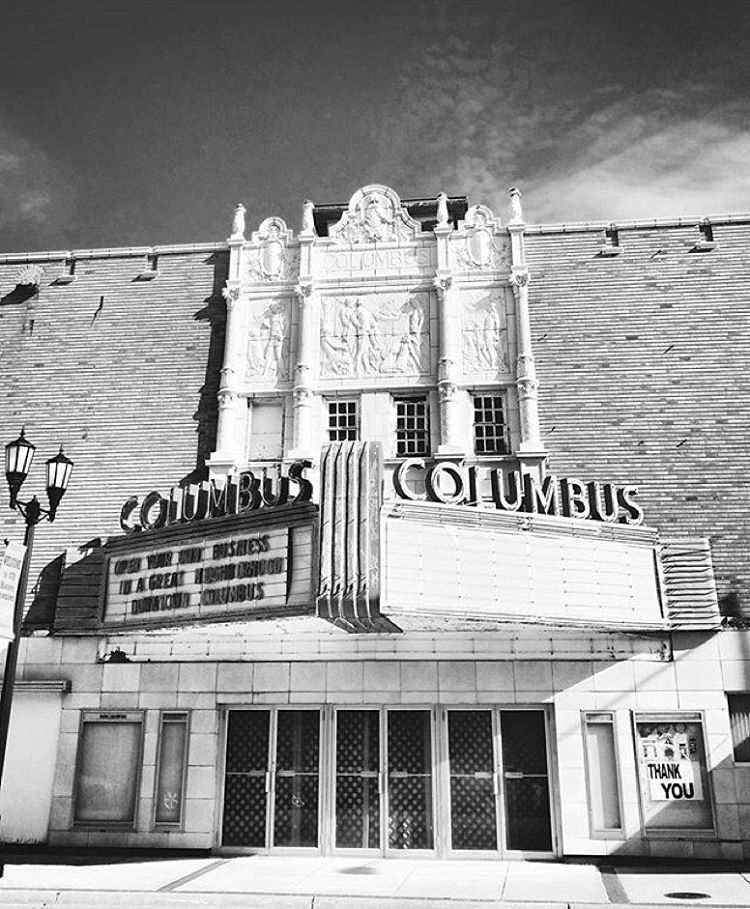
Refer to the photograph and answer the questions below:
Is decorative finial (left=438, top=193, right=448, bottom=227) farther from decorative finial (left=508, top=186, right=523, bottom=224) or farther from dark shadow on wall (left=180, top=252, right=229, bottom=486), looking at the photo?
dark shadow on wall (left=180, top=252, right=229, bottom=486)

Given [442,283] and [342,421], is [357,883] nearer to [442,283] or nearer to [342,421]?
[342,421]

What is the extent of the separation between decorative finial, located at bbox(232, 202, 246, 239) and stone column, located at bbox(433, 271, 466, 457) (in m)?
5.12

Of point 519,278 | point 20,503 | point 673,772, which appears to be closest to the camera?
point 20,503

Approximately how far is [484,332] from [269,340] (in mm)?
5010

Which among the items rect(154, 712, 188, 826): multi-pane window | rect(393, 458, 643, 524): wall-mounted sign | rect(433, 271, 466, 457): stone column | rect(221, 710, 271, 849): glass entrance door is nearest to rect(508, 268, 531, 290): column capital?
rect(433, 271, 466, 457): stone column

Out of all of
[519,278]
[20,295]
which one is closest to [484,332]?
[519,278]

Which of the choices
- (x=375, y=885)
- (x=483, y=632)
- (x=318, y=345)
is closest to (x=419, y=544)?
(x=483, y=632)

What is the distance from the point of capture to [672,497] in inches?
686

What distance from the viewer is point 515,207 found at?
20031 mm

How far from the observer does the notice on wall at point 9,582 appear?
12.5m

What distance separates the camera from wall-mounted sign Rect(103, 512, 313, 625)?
1297 cm

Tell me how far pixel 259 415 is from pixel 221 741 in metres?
7.11

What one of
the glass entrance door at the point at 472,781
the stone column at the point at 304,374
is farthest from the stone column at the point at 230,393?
the glass entrance door at the point at 472,781

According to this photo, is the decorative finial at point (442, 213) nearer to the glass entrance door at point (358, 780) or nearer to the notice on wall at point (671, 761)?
the glass entrance door at point (358, 780)
